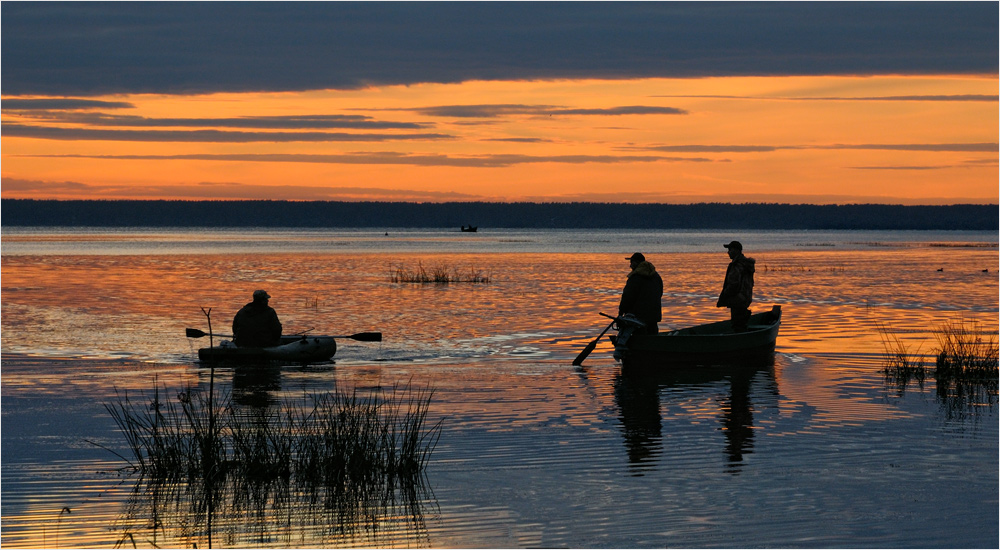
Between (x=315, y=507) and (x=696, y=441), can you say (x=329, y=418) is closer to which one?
(x=315, y=507)

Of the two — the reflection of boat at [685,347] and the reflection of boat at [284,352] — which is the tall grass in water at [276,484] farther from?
the reflection of boat at [685,347]

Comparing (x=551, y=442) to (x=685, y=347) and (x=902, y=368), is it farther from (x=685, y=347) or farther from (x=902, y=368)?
(x=902, y=368)

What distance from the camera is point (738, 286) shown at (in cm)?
2108

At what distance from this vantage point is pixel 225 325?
28.8 meters

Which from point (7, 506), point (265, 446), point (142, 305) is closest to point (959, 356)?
point (265, 446)

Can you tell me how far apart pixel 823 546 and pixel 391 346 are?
54.9ft

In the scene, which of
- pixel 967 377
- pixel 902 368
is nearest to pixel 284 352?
pixel 902 368

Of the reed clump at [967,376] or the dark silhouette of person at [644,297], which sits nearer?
the reed clump at [967,376]

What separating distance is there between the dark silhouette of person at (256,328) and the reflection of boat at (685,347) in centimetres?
627

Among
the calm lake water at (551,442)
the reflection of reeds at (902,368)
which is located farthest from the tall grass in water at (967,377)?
the reflection of reeds at (902,368)

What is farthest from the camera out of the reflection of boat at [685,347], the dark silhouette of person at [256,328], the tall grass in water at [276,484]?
the dark silhouette of person at [256,328]

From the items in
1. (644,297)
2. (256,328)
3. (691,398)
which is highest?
(644,297)

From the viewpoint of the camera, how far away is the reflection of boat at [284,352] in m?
20.0

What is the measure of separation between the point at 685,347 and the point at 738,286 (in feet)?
6.05
